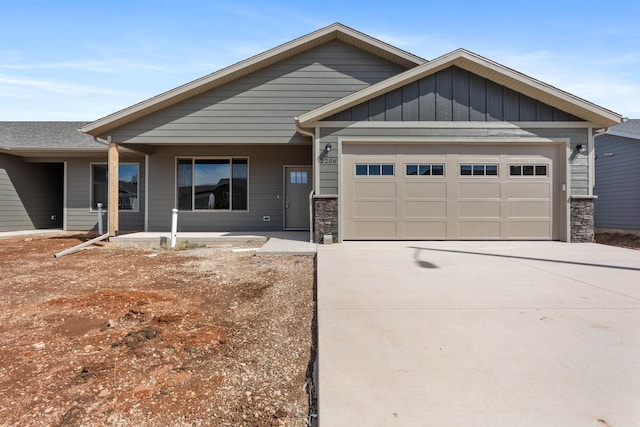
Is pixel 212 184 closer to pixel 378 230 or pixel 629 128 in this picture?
pixel 378 230

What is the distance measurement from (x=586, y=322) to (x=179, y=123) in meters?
9.09

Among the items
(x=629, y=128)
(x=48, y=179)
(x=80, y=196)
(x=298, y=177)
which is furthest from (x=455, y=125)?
(x=48, y=179)

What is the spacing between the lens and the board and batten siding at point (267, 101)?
8.63m

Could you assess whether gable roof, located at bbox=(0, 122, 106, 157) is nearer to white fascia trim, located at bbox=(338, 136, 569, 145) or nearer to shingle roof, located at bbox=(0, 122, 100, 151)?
shingle roof, located at bbox=(0, 122, 100, 151)

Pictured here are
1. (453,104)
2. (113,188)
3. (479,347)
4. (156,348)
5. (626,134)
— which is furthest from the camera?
(626,134)

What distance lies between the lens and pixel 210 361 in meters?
2.38

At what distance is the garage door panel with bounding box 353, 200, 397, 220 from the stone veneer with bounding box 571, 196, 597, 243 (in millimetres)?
4173

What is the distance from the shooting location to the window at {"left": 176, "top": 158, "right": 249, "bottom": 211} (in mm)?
10164

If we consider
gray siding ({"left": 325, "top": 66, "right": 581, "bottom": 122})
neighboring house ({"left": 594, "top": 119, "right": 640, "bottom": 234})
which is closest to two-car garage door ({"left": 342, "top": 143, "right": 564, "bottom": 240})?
Result: gray siding ({"left": 325, "top": 66, "right": 581, "bottom": 122})

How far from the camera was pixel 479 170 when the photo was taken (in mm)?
7805

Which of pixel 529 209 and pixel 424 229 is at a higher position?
pixel 529 209

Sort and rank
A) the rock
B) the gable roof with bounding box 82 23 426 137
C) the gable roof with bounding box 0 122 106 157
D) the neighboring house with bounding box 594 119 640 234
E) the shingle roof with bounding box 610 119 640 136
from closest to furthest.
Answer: the rock → the gable roof with bounding box 82 23 426 137 → the gable roof with bounding box 0 122 106 157 → the neighboring house with bounding box 594 119 640 234 → the shingle roof with bounding box 610 119 640 136

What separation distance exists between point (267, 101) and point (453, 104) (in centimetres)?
479

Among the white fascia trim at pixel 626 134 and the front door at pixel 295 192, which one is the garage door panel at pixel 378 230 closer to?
the front door at pixel 295 192
